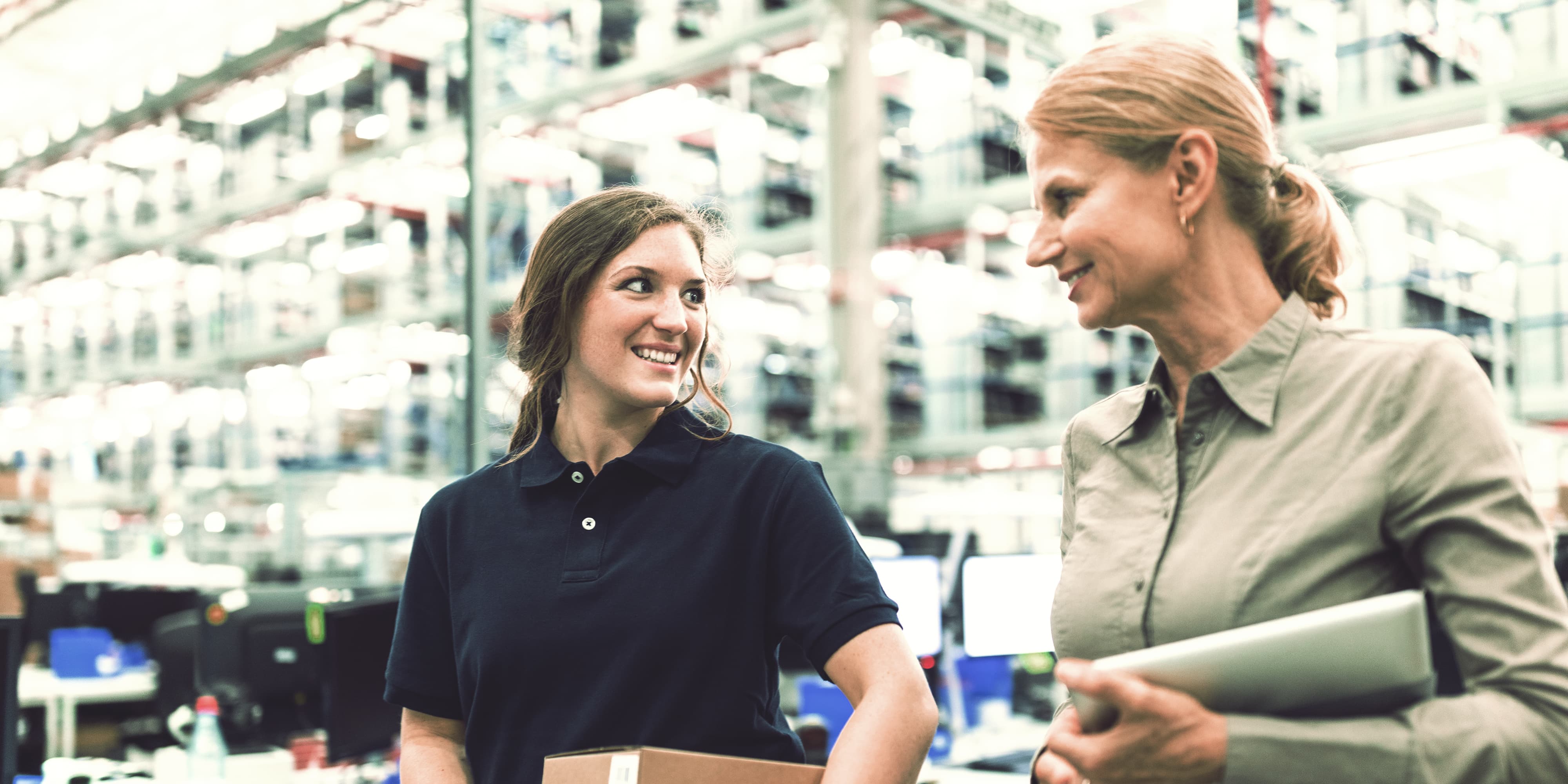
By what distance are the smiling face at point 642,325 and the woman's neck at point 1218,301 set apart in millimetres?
522

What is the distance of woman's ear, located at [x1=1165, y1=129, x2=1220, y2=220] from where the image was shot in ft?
3.30

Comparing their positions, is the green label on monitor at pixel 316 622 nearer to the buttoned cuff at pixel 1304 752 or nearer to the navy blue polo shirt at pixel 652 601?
the navy blue polo shirt at pixel 652 601

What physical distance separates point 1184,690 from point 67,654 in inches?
204

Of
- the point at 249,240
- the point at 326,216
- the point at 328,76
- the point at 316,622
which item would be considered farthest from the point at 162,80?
the point at 316,622

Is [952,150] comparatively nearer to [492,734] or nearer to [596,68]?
[596,68]

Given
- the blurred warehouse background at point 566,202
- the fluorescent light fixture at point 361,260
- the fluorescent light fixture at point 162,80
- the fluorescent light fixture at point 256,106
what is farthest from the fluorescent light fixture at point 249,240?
the fluorescent light fixture at point 162,80

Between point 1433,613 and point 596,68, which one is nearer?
point 1433,613

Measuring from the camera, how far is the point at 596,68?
37.0 feet

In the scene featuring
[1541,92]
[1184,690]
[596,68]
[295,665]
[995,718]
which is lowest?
[995,718]

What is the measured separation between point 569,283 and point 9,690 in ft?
3.97

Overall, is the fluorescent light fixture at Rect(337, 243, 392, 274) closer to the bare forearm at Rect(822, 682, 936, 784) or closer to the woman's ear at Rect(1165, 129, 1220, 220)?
the bare forearm at Rect(822, 682, 936, 784)

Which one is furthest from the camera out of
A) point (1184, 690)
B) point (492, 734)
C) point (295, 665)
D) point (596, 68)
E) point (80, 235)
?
point (80, 235)

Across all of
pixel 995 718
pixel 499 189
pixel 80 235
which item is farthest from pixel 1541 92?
pixel 80 235

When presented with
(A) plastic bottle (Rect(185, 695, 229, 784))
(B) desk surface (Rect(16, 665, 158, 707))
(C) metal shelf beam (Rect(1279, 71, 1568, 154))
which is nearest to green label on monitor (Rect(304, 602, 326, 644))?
(A) plastic bottle (Rect(185, 695, 229, 784))
